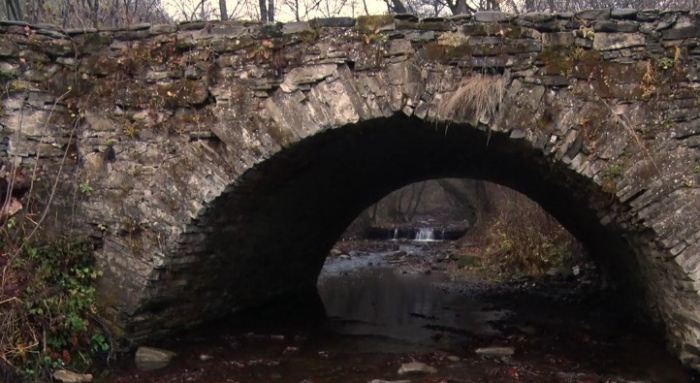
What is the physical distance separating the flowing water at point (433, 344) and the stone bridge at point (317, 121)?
53 cm

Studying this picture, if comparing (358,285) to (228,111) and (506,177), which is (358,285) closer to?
(506,177)

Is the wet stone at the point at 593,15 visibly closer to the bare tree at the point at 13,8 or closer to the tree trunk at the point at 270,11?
the bare tree at the point at 13,8

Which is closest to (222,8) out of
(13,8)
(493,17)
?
(13,8)

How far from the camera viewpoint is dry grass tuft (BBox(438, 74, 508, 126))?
207 inches

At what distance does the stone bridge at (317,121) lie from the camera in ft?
16.8

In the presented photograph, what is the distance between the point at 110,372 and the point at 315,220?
3.80 metres

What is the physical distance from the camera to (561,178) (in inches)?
239

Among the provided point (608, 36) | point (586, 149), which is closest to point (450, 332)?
point (586, 149)

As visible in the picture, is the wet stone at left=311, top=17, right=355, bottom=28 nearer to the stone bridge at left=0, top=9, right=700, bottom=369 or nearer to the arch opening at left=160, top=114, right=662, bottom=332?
the stone bridge at left=0, top=9, right=700, bottom=369

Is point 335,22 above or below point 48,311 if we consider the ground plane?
above

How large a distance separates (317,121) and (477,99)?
1.40 m

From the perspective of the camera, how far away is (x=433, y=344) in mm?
7684

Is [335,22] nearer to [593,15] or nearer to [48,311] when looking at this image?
[593,15]

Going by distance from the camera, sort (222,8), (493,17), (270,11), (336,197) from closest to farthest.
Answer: (493,17) < (336,197) < (222,8) < (270,11)
